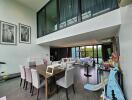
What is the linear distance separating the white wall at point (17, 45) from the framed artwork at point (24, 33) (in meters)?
0.25

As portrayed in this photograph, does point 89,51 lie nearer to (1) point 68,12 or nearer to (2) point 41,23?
(2) point 41,23

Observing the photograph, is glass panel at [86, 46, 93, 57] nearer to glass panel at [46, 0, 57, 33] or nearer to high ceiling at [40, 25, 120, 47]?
high ceiling at [40, 25, 120, 47]

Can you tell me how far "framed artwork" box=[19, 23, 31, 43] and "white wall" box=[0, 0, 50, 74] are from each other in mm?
253

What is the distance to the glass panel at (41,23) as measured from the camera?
6.30 meters

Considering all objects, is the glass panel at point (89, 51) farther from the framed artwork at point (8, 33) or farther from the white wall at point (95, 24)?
the framed artwork at point (8, 33)

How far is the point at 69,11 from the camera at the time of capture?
4.24m

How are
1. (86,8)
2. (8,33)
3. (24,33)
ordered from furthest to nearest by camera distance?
1. (24,33)
2. (8,33)
3. (86,8)

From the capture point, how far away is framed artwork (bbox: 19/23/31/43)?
573 cm

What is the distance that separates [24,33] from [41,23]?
141 cm

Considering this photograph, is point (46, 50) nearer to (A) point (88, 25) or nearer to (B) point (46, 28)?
(B) point (46, 28)

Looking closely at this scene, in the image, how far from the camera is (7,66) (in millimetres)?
4938

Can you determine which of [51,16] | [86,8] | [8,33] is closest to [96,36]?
[86,8]

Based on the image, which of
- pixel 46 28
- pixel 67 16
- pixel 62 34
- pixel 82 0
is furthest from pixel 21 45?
pixel 82 0

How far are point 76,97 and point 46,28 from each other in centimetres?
455
